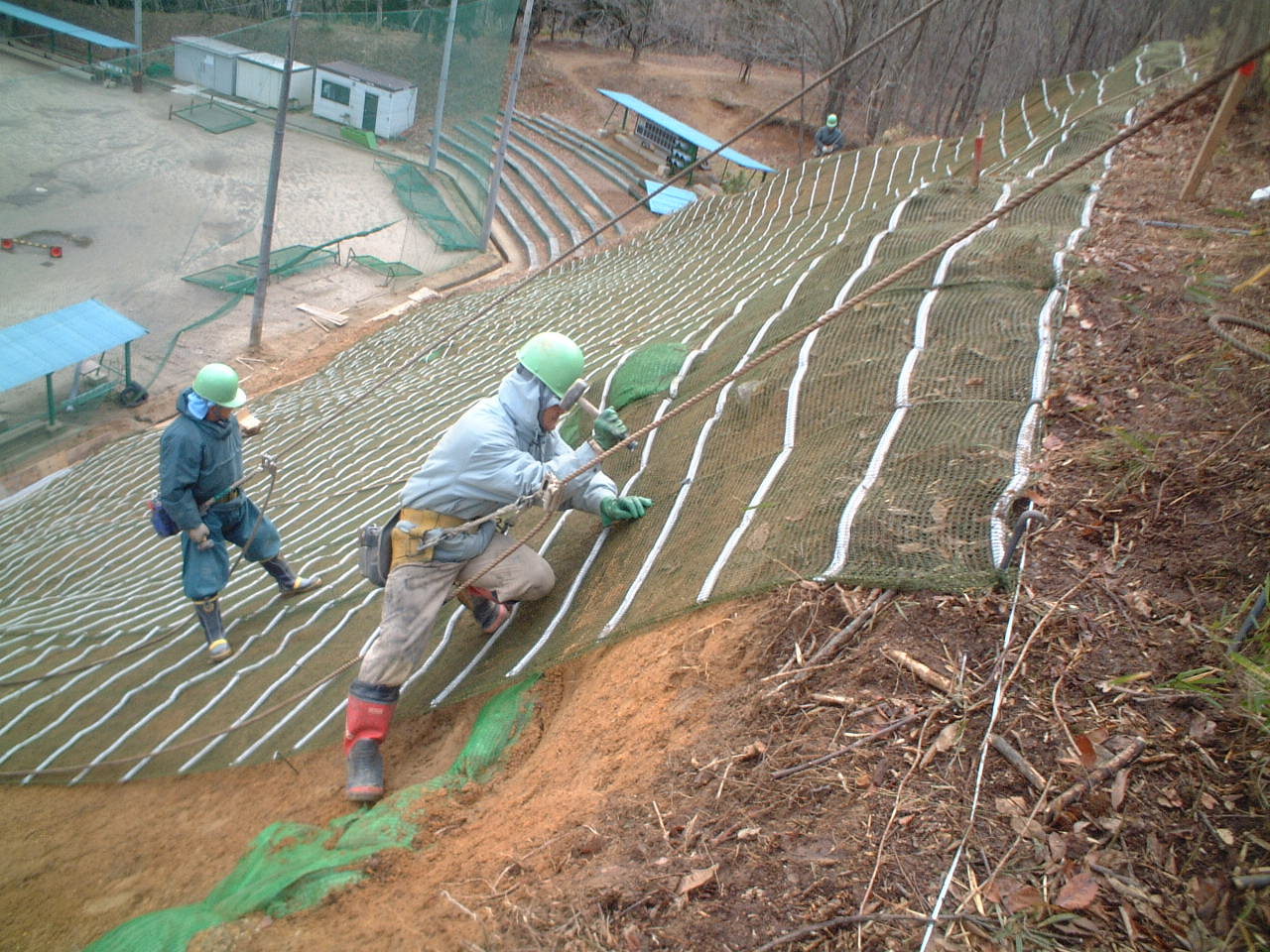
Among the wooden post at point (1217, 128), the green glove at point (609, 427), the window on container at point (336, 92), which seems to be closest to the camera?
the green glove at point (609, 427)

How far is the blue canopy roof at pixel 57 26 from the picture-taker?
2302cm

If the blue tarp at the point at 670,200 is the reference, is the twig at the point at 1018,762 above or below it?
above

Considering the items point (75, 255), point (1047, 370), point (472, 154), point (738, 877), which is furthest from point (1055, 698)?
point (472, 154)

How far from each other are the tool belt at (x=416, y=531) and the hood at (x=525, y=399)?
20.9 inches

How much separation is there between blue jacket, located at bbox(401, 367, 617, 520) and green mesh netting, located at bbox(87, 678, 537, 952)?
2.79 ft

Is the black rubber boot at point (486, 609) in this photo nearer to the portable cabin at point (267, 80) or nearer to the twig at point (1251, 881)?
the twig at point (1251, 881)

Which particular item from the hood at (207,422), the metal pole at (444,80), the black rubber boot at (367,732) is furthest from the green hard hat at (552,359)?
the metal pole at (444,80)

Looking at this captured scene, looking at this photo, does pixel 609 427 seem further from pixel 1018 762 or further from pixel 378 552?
pixel 1018 762

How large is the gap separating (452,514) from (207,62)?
2395 centimetres

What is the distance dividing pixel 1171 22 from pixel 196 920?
63.4 feet

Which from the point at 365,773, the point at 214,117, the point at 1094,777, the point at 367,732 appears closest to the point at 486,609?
the point at 367,732

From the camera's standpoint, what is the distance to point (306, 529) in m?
6.44

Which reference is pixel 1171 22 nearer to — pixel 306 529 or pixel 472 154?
pixel 472 154

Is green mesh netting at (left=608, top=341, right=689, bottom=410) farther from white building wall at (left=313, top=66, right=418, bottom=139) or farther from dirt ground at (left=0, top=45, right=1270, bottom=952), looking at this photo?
white building wall at (left=313, top=66, right=418, bottom=139)
